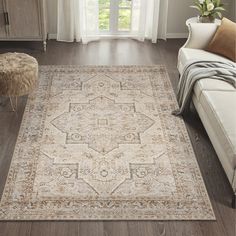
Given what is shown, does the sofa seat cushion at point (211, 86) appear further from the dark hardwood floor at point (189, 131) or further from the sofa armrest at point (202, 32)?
the sofa armrest at point (202, 32)

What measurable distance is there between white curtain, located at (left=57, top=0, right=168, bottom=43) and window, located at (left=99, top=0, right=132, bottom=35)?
0.25ft

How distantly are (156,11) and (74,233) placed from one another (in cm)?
322

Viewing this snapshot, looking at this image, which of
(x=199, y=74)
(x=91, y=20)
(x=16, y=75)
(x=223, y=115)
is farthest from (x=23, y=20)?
(x=223, y=115)

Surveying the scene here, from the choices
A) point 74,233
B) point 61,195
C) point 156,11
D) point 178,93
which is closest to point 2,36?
point 156,11

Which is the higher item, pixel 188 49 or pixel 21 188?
pixel 188 49

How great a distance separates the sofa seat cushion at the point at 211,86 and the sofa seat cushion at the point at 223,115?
56 millimetres

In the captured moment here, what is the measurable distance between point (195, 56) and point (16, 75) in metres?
1.62

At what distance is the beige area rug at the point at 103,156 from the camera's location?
2916 mm

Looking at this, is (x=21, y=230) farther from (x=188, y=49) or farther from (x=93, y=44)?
(x=93, y=44)


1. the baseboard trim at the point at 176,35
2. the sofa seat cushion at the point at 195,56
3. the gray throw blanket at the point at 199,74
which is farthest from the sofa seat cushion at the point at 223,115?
the baseboard trim at the point at 176,35

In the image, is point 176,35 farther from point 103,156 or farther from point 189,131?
point 103,156

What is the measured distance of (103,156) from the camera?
340cm

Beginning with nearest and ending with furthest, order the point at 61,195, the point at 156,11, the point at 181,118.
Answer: the point at 61,195, the point at 181,118, the point at 156,11

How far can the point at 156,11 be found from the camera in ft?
17.0
